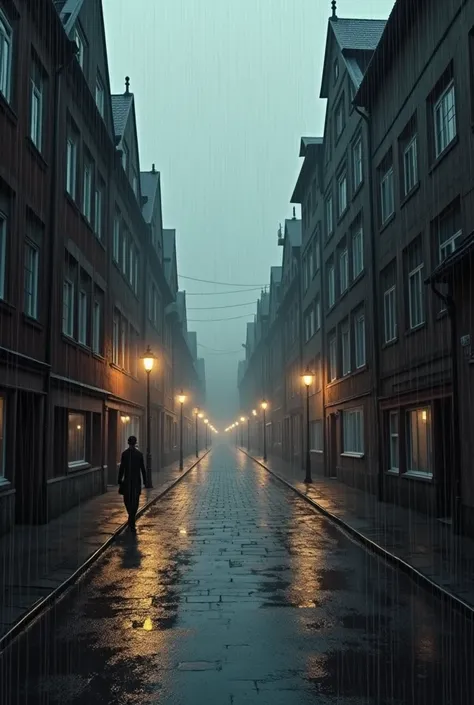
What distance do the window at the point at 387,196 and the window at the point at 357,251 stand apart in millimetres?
2546

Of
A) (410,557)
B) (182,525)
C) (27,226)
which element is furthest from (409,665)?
(27,226)

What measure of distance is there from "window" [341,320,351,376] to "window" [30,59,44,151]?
13.7 meters

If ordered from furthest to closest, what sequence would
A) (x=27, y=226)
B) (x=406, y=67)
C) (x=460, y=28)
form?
(x=406, y=67) < (x=27, y=226) < (x=460, y=28)

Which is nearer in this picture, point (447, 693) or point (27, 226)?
point (447, 693)

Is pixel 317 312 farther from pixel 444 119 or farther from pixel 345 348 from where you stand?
pixel 444 119

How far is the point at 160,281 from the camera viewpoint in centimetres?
3972

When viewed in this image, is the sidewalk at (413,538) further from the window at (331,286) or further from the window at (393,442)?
the window at (331,286)

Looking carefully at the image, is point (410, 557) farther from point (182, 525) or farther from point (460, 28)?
point (460, 28)

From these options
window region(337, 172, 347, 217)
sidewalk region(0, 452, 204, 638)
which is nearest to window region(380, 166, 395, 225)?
window region(337, 172, 347, 217)

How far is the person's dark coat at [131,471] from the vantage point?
13.9 metres

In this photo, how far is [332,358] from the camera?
96.2 feet

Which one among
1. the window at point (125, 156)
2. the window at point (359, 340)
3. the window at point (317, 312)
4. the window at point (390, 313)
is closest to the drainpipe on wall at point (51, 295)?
the window at point (390, 313)

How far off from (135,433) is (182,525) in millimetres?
15214

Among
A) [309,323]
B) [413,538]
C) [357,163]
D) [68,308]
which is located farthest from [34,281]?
[309,323]
